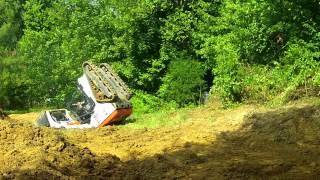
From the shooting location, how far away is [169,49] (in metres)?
27.3

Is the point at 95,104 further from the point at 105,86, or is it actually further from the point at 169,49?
the point at 169,49

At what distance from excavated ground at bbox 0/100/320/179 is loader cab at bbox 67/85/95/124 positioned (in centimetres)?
222

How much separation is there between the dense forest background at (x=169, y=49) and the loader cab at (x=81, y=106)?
4.76 metres

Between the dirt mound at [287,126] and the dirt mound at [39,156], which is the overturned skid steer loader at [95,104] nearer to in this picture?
the dirt mound at [287,126]

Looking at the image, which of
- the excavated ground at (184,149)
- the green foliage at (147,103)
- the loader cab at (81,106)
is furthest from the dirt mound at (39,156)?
the green foliage at (147,103)

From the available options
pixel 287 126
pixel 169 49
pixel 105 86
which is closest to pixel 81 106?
pixel 105 86

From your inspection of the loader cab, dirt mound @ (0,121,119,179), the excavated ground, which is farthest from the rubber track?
dirt mound @ (0,121,119,179)

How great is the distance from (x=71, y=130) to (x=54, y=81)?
14.3 metres

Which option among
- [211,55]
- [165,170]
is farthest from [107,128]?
[211,55]

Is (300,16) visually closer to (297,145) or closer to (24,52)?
(297,145)

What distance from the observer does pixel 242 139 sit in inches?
557

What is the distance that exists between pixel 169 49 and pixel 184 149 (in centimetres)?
1426

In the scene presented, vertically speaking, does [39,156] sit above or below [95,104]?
above

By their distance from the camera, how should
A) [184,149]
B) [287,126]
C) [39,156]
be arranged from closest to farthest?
[39,156]
[184,149]
[287,126]
